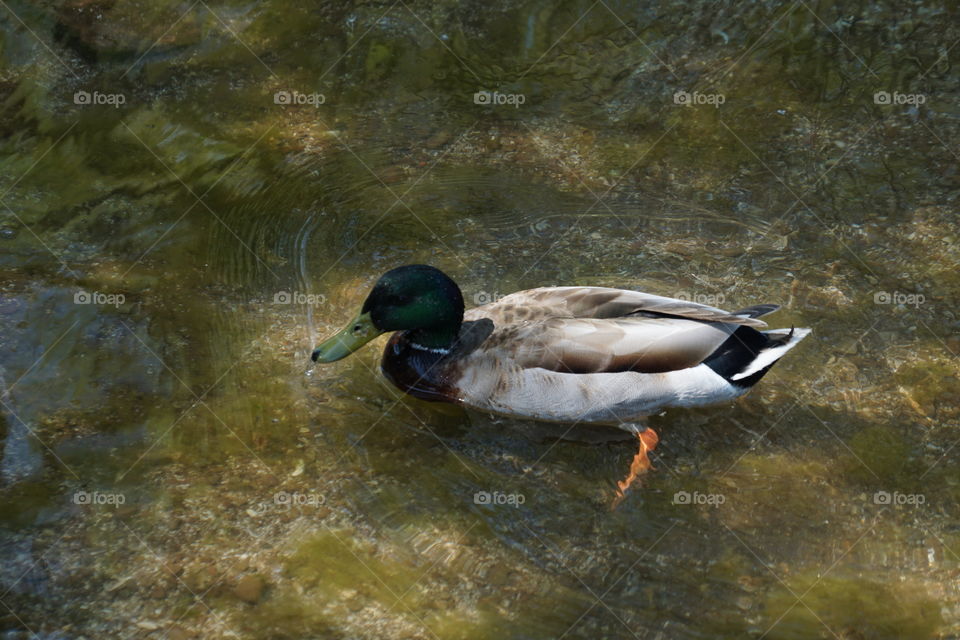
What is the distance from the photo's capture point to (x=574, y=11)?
8625 millimetres

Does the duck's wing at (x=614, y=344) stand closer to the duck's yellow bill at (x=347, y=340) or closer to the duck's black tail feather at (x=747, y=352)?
the duck's black tail feather at (x=747, y=352)

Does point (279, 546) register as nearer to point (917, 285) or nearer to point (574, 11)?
point (917, 285)

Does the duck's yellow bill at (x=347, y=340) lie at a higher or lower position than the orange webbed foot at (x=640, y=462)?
higher

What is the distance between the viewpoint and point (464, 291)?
260 inches

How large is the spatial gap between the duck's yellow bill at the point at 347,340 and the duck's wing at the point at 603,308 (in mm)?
739

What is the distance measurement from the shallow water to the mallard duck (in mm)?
200

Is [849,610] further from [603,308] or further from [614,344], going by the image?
[603,308]

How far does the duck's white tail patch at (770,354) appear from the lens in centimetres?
562

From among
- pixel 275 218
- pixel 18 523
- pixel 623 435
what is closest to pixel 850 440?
pixel 623 435

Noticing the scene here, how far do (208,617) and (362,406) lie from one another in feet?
5.37

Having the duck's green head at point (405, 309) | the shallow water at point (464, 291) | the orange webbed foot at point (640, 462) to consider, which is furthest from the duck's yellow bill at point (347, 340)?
the orange webbed foot at point (640, 462)

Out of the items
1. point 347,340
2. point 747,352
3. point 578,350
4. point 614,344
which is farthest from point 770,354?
point 347,340

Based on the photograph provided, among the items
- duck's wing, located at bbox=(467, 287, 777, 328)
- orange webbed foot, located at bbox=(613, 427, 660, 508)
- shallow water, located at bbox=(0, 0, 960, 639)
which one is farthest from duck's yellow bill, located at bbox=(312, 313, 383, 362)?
orange webbed foot, located at bbox=(613, 427, 660, 508)

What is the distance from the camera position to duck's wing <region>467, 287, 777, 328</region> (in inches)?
225
